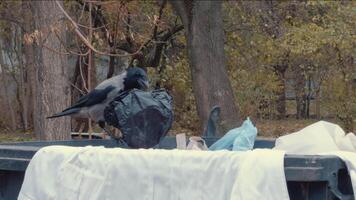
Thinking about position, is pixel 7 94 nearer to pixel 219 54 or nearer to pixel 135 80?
pixel 219 54

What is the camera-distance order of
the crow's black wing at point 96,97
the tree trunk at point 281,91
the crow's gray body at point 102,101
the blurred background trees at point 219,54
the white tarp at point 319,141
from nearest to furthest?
the white tarp at point 319,141 → the crow's gray body at point 102,101 → the crow's black wing at point 96,97 → the blurred background trees at point 219,54 → the tree trunk at point 281,91

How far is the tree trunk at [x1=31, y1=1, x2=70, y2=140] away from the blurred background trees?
0.05 meters

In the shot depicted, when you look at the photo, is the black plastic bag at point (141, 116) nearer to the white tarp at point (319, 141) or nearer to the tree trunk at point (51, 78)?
the white tarp at point (319, 141)

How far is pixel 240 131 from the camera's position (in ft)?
11.4

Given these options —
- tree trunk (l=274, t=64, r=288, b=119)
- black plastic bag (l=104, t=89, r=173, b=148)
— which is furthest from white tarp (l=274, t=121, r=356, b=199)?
tree trunk (l=274, t=64, r=288, b=119)

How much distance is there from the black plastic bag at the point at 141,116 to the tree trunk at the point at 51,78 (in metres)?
5.72

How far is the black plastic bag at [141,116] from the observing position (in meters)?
3.27

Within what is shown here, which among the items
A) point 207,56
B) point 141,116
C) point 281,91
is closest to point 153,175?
point 141,116

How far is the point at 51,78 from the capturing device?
9000 mm

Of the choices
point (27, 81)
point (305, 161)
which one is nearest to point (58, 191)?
point (305, 161)

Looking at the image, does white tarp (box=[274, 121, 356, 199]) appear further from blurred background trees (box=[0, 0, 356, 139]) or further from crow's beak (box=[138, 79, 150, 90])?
blurred background trees (box=[0, 0, 356, 139])

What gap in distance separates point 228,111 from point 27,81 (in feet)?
30.8

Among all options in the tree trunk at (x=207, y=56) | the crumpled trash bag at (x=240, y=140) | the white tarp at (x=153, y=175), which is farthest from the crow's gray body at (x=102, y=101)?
the tree trunk at (x=207, y=56)

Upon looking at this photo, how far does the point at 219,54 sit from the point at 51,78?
5.08 meters
